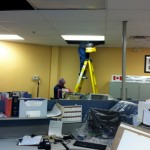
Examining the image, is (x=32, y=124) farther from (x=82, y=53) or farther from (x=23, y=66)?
(x=23, y=66)

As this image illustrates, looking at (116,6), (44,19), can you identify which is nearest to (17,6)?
(44,19)

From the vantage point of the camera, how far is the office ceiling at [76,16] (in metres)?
2.89

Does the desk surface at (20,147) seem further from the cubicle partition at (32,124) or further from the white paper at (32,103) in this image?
the white paper at (32,103)

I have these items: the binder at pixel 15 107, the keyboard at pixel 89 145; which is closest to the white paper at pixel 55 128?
the keyboard at pixel 89 145

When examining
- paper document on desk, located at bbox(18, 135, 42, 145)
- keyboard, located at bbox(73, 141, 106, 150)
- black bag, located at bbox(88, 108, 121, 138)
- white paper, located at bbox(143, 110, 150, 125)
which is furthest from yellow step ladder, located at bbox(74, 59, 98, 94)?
white paper, located at bbox(143, 110, 150, 125)

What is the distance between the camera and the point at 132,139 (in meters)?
1.68

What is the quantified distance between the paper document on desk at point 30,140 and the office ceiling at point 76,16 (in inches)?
63.0

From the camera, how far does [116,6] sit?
2895 millimetres

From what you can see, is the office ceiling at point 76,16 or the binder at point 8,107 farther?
the office ceiling at point 76,16

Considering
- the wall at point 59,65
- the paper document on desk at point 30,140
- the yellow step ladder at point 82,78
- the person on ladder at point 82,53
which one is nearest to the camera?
the paper document on desk at point 30,140

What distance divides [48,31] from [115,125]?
256 cm

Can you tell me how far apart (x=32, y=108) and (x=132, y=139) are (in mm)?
1338

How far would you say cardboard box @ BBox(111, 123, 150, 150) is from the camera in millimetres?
1598

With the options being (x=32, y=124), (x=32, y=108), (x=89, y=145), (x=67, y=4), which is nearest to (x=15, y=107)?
(x=32, y=108)
